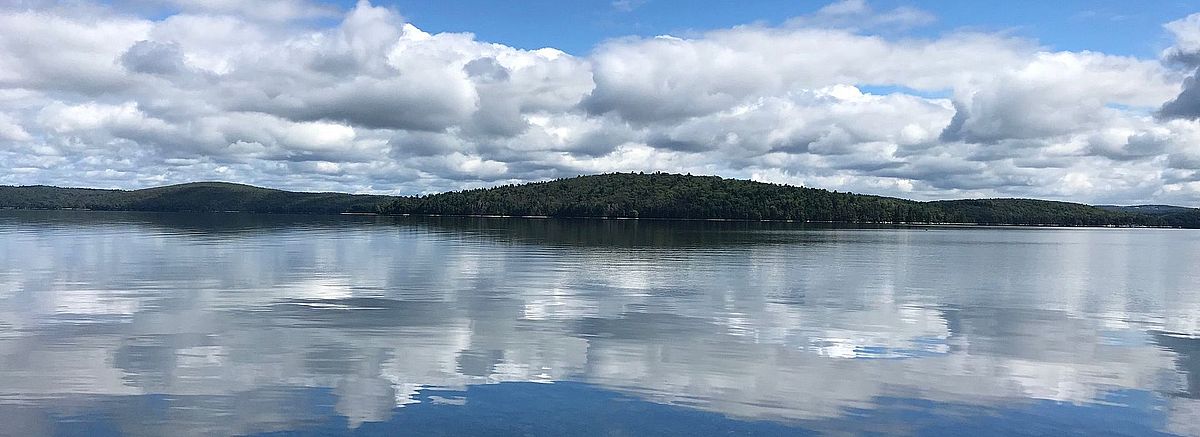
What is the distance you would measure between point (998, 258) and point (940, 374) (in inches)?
2501

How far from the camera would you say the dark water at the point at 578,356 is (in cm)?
1538

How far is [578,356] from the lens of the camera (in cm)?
2127

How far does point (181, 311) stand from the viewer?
2841 centimetres

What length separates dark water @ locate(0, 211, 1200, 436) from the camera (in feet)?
50.4

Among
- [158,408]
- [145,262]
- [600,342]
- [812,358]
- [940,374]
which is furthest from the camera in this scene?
[145,262]

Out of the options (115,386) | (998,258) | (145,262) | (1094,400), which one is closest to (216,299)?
(115,386)

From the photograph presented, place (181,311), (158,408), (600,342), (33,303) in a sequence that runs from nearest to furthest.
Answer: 1. (158,408)
2. (600,342)
3. (181,311)
4. (33,303)

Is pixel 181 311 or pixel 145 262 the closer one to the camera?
pixel 181 311

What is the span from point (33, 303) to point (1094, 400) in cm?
3617

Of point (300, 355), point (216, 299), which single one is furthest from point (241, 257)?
point (300, 355)

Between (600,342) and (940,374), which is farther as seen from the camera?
(600,342)

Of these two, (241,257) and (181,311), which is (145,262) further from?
(181,311)

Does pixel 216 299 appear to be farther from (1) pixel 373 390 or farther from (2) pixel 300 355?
(1) pixel 373 390

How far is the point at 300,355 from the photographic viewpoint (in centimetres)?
2075
